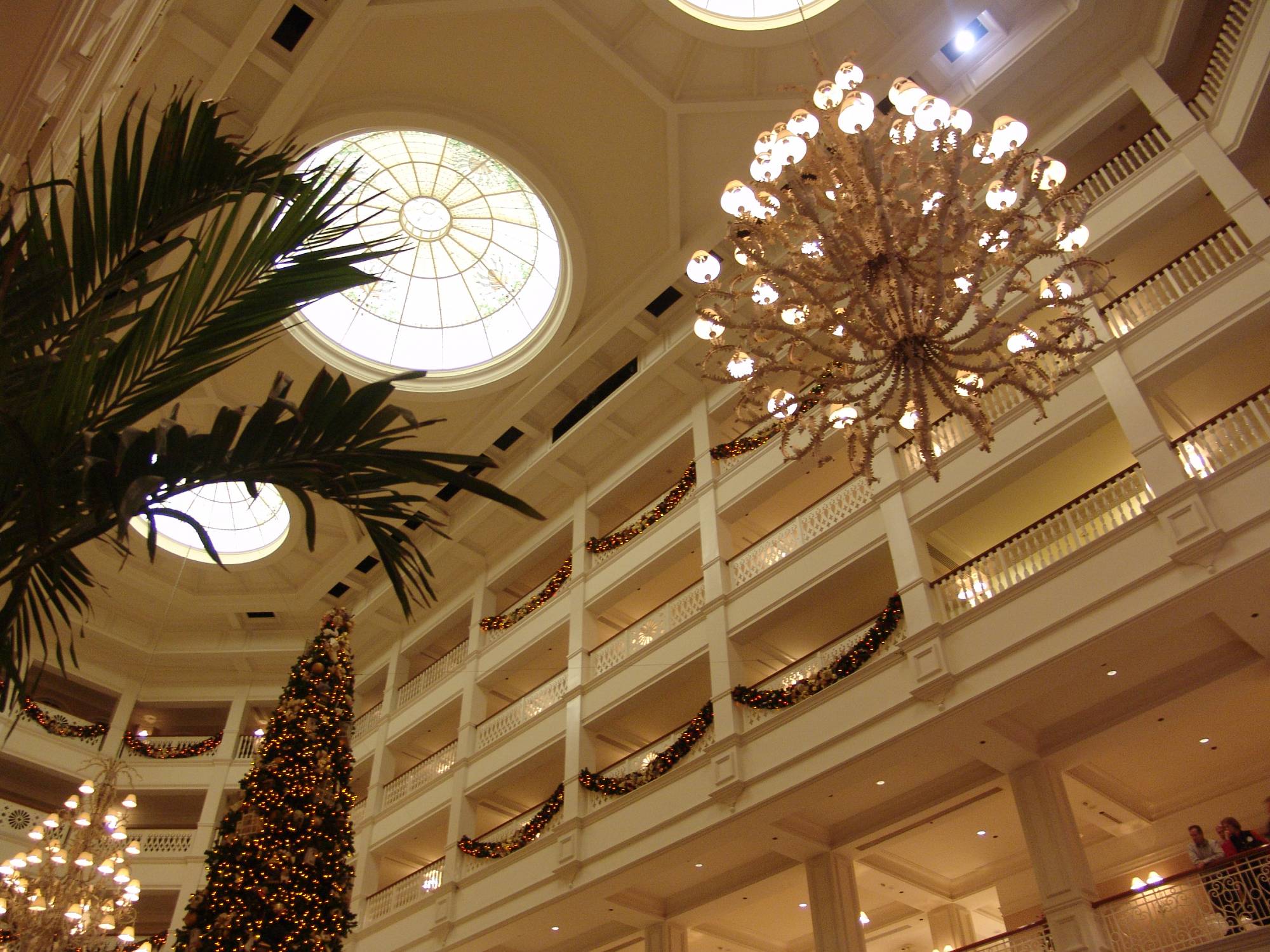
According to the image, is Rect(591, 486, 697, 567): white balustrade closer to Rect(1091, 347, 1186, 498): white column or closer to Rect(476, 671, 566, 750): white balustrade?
Rect(476, 671, 566, 750): white balustrade

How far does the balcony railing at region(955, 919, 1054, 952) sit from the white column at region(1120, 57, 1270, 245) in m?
6.89

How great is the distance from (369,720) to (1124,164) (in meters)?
16.1

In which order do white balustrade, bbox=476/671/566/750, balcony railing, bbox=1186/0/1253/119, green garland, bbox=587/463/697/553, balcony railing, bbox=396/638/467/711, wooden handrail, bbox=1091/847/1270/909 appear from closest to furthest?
wooden handrail, bbox=1091/847/1270/909, balcony railing, bbox=1186/0/1253/119, green garland, bbox=587/463/697/553, white balustrade, bbox=476/671/566/750, balcony railing, bbox=396/638/467/711

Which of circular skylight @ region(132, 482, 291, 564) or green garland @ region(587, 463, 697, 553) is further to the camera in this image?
circular skylight @ region(132, 482, 291, 564)

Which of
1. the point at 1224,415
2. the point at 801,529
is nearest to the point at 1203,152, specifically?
the point at 1224,415

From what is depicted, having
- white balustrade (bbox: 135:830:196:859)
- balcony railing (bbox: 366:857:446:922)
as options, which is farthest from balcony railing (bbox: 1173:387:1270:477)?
white balustrade (bbox: 135:830:196:859)

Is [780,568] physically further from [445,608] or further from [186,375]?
[186,375]

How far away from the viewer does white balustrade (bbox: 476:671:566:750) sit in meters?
15.0

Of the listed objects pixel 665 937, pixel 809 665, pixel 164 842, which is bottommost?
pixel 665 937

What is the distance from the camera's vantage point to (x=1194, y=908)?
844 cm

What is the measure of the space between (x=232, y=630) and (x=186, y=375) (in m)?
20.1

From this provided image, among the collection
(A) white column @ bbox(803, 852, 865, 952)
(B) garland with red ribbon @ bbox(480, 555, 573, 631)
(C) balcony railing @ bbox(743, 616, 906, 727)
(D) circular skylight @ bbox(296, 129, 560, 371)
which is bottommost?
(A) white column @ bbox(803, 852, 865, 952)

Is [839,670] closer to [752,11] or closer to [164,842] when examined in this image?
[752,11]

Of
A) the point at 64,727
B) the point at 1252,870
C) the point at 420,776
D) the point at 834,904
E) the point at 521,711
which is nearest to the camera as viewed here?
the point at 1252,870
